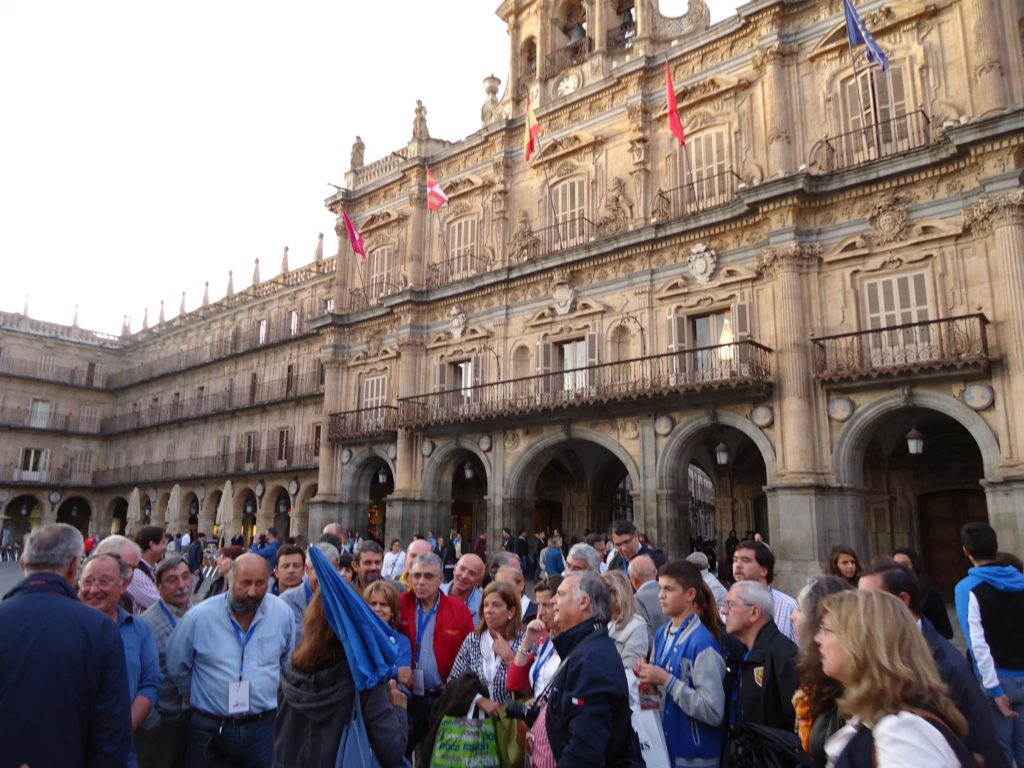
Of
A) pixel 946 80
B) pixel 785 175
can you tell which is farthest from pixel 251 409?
pixel 946 80

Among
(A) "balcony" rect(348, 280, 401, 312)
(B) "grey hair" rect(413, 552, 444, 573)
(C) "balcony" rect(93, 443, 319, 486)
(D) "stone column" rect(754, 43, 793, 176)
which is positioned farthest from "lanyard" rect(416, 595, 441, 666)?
(C) "balcony" rect(93, 443, 319, 486)

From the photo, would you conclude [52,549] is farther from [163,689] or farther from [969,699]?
[969,699]

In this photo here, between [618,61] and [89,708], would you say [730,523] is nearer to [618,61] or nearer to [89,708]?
[618,61]

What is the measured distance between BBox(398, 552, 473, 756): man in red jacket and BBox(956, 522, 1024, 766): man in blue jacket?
12.0ft

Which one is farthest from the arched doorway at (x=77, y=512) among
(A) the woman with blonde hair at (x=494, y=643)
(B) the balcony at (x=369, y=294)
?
(A) the woman with blonde hair at (x=494, y=643)

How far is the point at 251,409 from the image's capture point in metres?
35.7

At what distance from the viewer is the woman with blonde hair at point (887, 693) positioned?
2.27m

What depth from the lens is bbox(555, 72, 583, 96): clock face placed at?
22.5 metres

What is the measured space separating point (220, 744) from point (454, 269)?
21.2m

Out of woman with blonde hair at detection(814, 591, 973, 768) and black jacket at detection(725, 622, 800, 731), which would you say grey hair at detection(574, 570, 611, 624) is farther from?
woman with blonde hair at detection(814, 591, 973, 768)

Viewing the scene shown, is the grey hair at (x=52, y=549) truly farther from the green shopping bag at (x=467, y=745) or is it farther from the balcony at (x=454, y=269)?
the balcony at (x=454, y=269)

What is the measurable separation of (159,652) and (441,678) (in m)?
1.79

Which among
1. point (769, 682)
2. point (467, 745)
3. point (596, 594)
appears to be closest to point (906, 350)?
point (769, 682)

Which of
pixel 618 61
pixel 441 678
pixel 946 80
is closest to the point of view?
pixel 441 678
